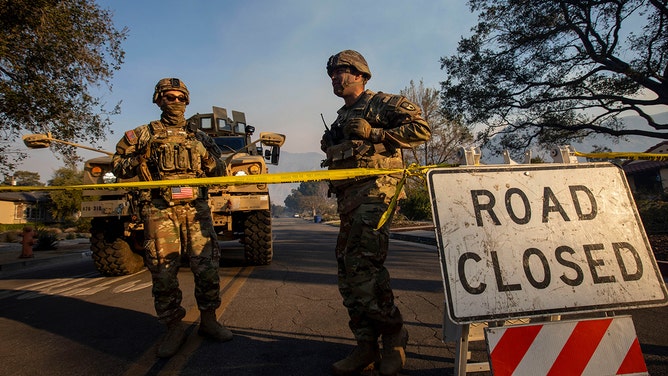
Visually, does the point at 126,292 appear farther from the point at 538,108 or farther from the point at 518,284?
the point at 538,108

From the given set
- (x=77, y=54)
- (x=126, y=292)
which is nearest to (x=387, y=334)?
Result: (x=126, y=292)

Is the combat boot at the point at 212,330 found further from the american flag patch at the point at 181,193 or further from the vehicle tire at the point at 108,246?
the vehicle tire at the point at 108,246

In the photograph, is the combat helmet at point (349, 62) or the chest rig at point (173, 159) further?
the chest rig at point (173, 159)

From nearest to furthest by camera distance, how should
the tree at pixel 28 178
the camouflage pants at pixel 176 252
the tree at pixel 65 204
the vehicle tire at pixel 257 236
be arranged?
the camouflage pants at pixel 176 252 → the vehicle tire at pixel 257 236 → the tree at pixel 65 204 → the tree at pixel 28 178

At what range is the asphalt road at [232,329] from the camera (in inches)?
104

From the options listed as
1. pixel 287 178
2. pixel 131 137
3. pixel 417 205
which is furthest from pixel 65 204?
pixel 287 178

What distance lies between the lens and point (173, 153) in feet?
11.0

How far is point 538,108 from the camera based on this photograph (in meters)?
12.8

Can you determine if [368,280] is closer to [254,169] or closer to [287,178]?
[287,178]

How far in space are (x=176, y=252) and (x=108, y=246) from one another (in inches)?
153

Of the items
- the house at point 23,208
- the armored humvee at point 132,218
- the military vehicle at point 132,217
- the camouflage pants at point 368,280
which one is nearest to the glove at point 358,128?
the camouflage pants at point 368,280

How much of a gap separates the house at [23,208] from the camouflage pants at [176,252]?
39.7 metres

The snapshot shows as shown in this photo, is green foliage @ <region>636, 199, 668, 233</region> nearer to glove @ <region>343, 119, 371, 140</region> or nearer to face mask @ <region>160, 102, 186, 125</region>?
glove @ <region>343, 119, 371, 140</region>

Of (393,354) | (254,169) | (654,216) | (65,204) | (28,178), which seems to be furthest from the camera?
(28,178)
